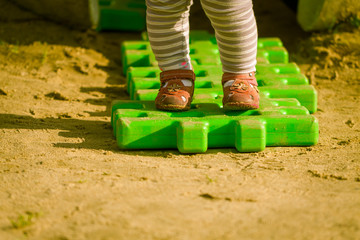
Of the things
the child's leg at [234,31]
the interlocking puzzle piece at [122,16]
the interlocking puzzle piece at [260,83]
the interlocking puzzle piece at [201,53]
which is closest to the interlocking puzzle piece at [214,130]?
the child's leg at [234,31]

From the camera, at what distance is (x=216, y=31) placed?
218 centimetres

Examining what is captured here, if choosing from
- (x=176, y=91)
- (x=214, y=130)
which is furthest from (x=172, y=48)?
(x=214, y=130)

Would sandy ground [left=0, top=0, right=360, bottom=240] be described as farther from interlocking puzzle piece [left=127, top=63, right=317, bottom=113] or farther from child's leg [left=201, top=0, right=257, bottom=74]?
child's leg [left=201, top=0, right=257, bottom=74]

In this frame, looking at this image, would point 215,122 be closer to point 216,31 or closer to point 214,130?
point 214,130

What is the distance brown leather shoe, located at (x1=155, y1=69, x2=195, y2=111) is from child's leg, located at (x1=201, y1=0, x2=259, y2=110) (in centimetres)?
15

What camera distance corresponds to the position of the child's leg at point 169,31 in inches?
85.8

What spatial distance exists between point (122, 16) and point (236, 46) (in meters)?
2.03

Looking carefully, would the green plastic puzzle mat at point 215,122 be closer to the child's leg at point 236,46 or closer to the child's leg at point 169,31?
the child's leg at point 236,46

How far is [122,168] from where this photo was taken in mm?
1929

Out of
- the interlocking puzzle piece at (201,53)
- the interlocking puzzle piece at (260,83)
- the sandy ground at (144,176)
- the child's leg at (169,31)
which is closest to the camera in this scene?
the sandy ground at (144,176)

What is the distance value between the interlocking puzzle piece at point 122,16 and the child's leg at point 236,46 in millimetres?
1912

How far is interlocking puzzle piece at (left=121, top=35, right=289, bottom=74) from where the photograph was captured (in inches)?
121

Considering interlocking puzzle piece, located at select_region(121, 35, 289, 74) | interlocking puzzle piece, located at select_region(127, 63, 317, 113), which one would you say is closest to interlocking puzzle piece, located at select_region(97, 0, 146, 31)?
interlocking puzzle piece, located at select_region(121, 35, 289, 74)

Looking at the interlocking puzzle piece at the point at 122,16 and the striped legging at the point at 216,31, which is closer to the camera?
the striped legging at the point at 216,31
